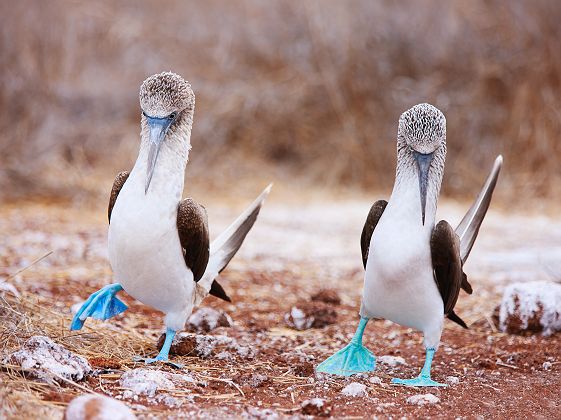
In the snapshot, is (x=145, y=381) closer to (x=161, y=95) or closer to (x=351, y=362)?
(x=351, y=362)

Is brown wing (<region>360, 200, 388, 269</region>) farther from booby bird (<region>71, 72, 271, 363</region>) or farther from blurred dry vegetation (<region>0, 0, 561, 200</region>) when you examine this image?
blurred dry vegetation (<region>0, 0, 561, 200</region>)

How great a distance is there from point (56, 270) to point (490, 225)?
4.57 m

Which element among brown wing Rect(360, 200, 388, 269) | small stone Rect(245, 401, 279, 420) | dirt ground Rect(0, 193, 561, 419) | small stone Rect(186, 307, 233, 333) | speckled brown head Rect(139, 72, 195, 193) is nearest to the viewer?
small stone Rect(245, 401, 279, 420)

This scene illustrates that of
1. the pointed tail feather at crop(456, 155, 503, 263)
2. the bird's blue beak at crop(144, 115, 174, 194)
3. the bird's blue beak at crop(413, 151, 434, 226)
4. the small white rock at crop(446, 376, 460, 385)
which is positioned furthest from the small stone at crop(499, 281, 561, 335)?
the bird's blue beak at crop(144, 115, 174, 194)

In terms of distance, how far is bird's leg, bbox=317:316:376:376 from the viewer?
367 centimetres

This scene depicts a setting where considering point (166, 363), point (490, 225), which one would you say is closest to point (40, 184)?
point (490, 225)

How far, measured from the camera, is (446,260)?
351cm

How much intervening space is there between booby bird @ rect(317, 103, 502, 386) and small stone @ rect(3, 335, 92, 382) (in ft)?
3.79

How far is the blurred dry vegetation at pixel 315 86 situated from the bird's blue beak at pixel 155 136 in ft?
17.7

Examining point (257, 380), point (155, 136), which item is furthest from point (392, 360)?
point (155, 136)

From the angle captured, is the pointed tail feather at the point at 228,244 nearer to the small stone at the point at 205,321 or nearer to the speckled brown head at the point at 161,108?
the small stone at the point at 205,321

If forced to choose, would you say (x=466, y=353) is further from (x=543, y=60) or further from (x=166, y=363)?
(x=543, y=60)

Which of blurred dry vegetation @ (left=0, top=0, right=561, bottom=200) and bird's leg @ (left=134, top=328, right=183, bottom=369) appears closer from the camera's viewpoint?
bird's leg @ (left=134, top=328, right=183, bottom=369)

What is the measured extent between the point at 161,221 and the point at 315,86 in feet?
25.6
